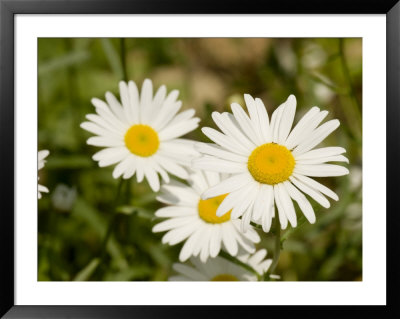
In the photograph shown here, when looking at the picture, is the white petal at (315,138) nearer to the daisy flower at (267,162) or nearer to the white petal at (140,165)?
the daisy flower at (267,162)

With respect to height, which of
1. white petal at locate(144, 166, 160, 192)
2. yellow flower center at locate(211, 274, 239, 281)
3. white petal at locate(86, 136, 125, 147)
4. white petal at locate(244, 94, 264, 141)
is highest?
white petal at locate(244, 94, 264, 141)

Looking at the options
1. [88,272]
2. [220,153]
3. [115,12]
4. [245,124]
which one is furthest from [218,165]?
[88,272]

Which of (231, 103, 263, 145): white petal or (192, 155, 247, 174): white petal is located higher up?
(231, 103, 263, 145): white petal

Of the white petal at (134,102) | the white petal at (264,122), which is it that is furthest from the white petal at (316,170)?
the white petal at (134,102)

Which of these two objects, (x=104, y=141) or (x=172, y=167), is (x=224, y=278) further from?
(x=104, y=141)

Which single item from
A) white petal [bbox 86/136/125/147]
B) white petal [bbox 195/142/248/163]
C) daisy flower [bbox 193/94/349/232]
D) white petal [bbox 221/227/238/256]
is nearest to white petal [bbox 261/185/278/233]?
daisy flower [bbox 193/94/349/232]

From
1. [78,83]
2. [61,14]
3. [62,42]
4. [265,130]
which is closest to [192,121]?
[265,130]

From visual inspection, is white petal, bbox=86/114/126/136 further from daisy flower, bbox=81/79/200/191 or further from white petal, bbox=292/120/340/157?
white petal, bbox=292/120/340/157
